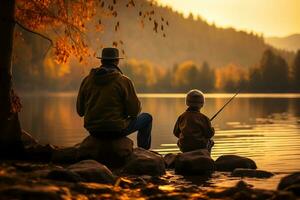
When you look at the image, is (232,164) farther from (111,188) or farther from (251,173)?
(111,188)

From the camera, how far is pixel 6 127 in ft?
34.4

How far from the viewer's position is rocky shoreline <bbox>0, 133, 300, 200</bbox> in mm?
6236

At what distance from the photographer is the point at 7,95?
1052 cm

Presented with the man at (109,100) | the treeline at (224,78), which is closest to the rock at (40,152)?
the man at (109,100)

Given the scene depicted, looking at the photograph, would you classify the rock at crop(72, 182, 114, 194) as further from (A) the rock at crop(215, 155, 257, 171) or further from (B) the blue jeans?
(A) the rock at crop(215, 155, 257, 171)

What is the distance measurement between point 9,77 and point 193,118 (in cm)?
389

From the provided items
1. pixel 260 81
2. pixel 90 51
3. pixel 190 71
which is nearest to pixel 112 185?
pixel 90 51

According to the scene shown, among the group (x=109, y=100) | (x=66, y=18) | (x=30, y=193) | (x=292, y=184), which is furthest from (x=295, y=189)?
(x=66, y=18)

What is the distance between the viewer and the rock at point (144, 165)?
9.71 m

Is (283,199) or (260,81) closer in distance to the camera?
(283,199)

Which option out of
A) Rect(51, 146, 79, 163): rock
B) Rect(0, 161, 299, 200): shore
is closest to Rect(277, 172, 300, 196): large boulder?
Rect(0, 161, 299, 200): shore

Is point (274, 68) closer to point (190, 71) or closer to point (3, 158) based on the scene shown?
point (190, 71)

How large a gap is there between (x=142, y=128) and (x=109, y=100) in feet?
4.35

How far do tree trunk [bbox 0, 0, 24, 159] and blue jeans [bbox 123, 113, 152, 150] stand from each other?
221cm
